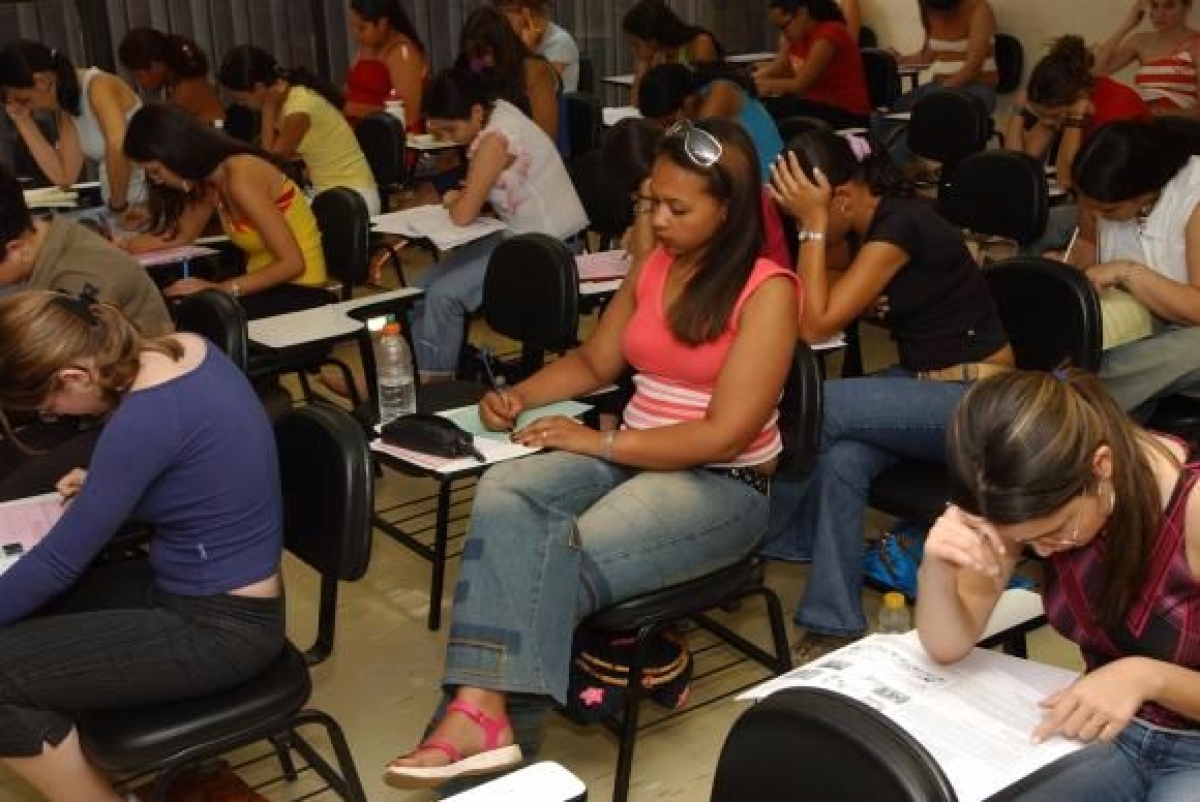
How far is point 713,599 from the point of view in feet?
7.89

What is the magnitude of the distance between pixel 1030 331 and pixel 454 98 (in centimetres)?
203

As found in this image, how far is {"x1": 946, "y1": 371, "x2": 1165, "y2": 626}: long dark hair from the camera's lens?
1.56 metres

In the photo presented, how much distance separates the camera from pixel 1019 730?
162cm

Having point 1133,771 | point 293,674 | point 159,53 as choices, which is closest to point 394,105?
point 159,53

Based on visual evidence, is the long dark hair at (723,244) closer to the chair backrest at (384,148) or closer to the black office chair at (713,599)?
the black office chair at (713,599)

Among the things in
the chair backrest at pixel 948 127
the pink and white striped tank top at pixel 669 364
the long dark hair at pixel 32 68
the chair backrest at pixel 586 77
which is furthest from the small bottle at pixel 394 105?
the pink and white striped tank top at pixel 669 364

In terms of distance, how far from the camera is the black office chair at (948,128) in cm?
544

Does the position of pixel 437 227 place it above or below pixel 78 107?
below

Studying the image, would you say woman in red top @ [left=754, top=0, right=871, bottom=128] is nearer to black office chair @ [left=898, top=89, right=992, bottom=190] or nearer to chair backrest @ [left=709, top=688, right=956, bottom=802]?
black office chair @ [left=898, top=89, right=992, bottom=190]

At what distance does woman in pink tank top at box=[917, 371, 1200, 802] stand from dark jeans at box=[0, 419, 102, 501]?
163cm

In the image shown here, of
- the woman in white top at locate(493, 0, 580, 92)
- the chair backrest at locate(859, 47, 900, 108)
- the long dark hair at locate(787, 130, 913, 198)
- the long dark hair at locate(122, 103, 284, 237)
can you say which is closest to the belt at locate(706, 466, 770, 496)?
the long dark hair at locate(787, 130, 913, 198)

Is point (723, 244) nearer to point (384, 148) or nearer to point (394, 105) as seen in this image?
point (384, 148)

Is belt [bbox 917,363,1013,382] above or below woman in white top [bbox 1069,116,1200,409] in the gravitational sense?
below

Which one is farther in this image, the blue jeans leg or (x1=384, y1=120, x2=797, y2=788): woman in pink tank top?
the blue jeans leg
